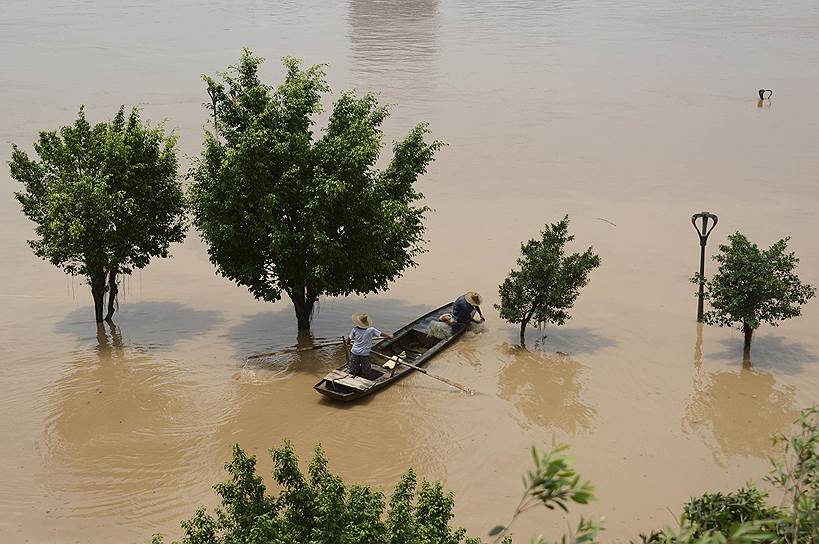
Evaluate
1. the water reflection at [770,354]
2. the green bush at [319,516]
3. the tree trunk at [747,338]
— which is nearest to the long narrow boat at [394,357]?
the water reflection at [770,354]

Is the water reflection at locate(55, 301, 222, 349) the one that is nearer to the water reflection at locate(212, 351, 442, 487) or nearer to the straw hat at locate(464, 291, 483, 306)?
the water reflection at locate(212, 351, 442, 487)

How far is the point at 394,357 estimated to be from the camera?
1650cm

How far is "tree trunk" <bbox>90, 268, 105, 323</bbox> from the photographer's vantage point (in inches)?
725

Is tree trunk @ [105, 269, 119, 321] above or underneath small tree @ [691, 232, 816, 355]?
underneath

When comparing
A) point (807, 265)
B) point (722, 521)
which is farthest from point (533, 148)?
point (722, 521)

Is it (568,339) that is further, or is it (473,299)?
(568,339)

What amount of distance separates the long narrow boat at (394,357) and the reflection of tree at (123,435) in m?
2.16

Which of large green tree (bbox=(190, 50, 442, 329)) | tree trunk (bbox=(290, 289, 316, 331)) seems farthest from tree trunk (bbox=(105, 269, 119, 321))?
tree trunk (bbox=(290, 289, 316, 331))

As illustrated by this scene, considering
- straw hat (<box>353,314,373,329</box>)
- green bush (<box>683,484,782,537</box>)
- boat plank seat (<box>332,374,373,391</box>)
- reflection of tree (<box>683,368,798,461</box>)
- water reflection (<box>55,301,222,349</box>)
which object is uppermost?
green bush (<box>683,484,782,537</box>)

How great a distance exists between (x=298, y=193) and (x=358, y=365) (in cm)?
302

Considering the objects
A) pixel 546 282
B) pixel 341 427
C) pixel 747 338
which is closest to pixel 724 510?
pixel 341 427

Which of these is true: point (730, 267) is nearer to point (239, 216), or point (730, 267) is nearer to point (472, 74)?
point (239, 216)

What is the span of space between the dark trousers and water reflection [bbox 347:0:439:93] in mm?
27104

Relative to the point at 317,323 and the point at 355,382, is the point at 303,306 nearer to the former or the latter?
the point at 317,323
